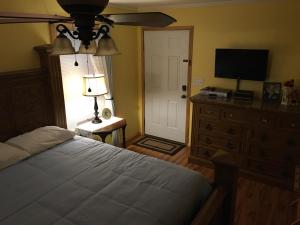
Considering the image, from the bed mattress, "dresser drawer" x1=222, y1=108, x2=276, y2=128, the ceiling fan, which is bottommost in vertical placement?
the bed mattress

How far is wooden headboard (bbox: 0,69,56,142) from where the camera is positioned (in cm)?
249

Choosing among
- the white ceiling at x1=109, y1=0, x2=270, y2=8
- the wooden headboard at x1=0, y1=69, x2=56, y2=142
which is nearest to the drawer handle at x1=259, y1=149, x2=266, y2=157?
the white ceiling at x1=109, y1=0, x2=270, y2=8

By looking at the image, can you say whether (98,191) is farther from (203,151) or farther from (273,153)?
(273,153)

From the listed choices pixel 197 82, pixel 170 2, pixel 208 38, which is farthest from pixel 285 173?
pixel 170 2

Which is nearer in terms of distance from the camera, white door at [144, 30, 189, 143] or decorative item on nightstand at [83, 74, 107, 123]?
decorative item on nightstand at [83, 74, 107, 123]

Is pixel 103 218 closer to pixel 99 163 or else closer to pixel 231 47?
pixel 99 163

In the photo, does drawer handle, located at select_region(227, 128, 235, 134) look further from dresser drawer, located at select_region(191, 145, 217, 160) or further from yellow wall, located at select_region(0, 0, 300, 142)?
yellow wall, located at select_region(0, 0, 300, 142)

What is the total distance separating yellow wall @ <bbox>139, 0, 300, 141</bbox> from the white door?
0.80 feet

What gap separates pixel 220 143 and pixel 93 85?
6.28 feet

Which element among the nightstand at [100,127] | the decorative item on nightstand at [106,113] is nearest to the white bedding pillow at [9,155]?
the nightstand at [100,127]

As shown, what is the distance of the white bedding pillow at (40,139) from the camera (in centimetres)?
→ 235

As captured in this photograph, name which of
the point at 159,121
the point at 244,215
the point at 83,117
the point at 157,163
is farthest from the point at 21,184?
the point at 159,121

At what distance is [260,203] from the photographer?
285cm

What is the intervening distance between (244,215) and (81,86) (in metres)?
2.56
